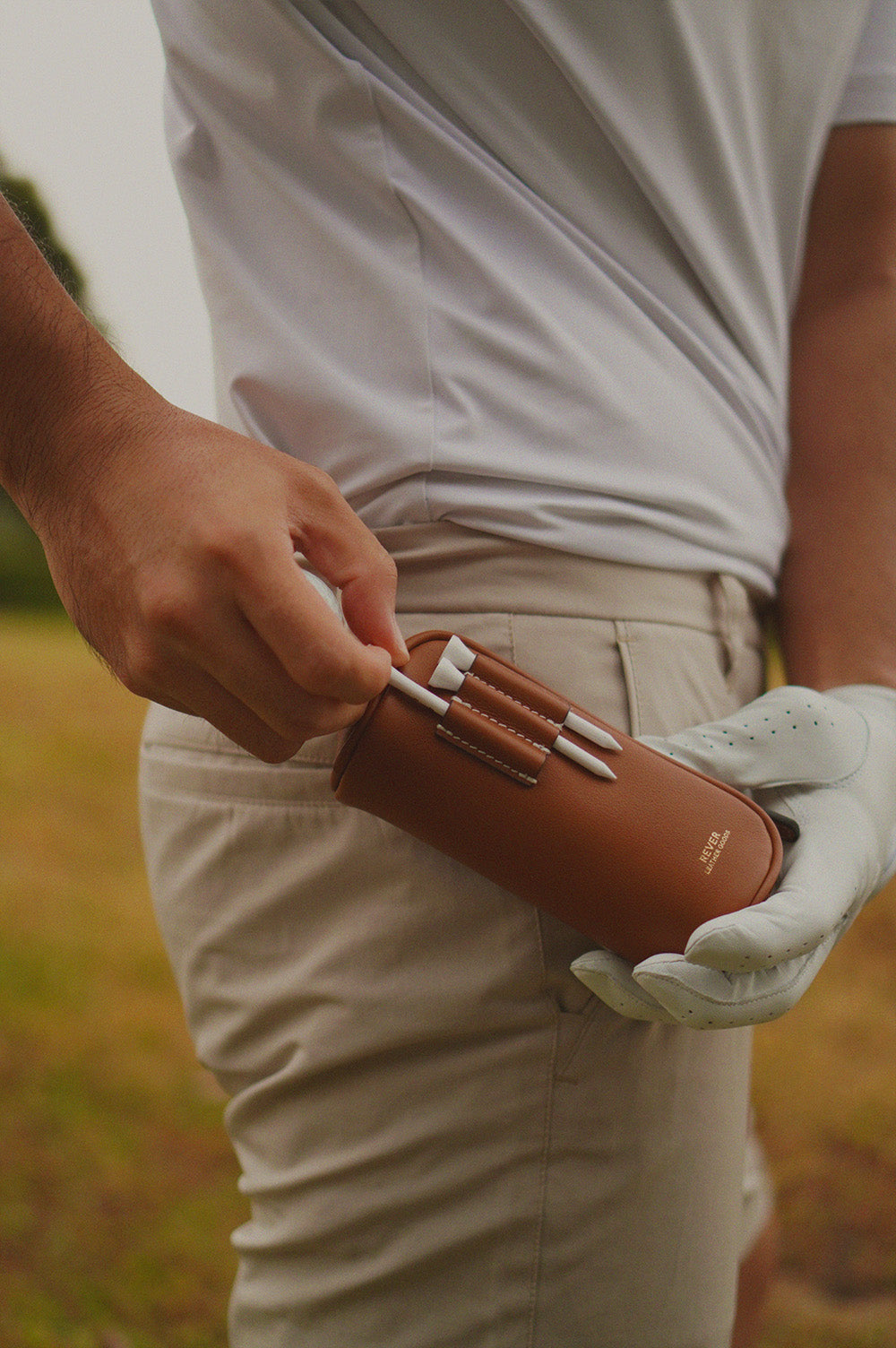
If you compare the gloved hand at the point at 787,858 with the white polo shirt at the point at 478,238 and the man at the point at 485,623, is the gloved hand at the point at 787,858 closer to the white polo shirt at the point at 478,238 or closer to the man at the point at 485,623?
the man at the point at 485,623

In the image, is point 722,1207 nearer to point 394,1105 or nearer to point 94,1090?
point 394,1105

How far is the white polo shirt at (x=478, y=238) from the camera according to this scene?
797mm

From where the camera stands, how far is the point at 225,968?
2.95 ft

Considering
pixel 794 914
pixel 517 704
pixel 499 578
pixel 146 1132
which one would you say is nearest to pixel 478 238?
pixel 499 578

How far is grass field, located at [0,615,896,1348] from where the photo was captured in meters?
1.98

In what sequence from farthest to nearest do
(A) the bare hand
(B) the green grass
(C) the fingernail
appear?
1. (B) the green grass
2. (C) the fingernail
3. (A) the bare hand

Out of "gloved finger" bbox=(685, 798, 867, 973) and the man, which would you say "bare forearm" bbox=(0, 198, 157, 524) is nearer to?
the man

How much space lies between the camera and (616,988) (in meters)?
0.75

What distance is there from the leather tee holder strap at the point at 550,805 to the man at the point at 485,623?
0.14ft

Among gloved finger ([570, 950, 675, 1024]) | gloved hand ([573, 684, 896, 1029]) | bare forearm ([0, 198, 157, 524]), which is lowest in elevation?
gloved finger ([570, 950, 675, 1024])

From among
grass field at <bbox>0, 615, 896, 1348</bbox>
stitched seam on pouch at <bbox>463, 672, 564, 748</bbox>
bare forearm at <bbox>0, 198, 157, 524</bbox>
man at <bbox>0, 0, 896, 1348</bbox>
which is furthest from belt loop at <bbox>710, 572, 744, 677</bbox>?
grass field at <bbox>0, 615, 896, 1348</bbox>

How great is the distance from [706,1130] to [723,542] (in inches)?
20.8

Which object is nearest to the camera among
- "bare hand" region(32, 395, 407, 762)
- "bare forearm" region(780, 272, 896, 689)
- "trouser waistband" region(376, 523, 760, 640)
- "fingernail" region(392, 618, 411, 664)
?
"bare hand" region(32, 395, 407, 762)

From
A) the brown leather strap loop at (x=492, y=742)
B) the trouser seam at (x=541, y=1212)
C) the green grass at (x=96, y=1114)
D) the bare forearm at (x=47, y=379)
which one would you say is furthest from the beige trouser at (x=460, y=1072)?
the green grass at (x=96, y=1114)
